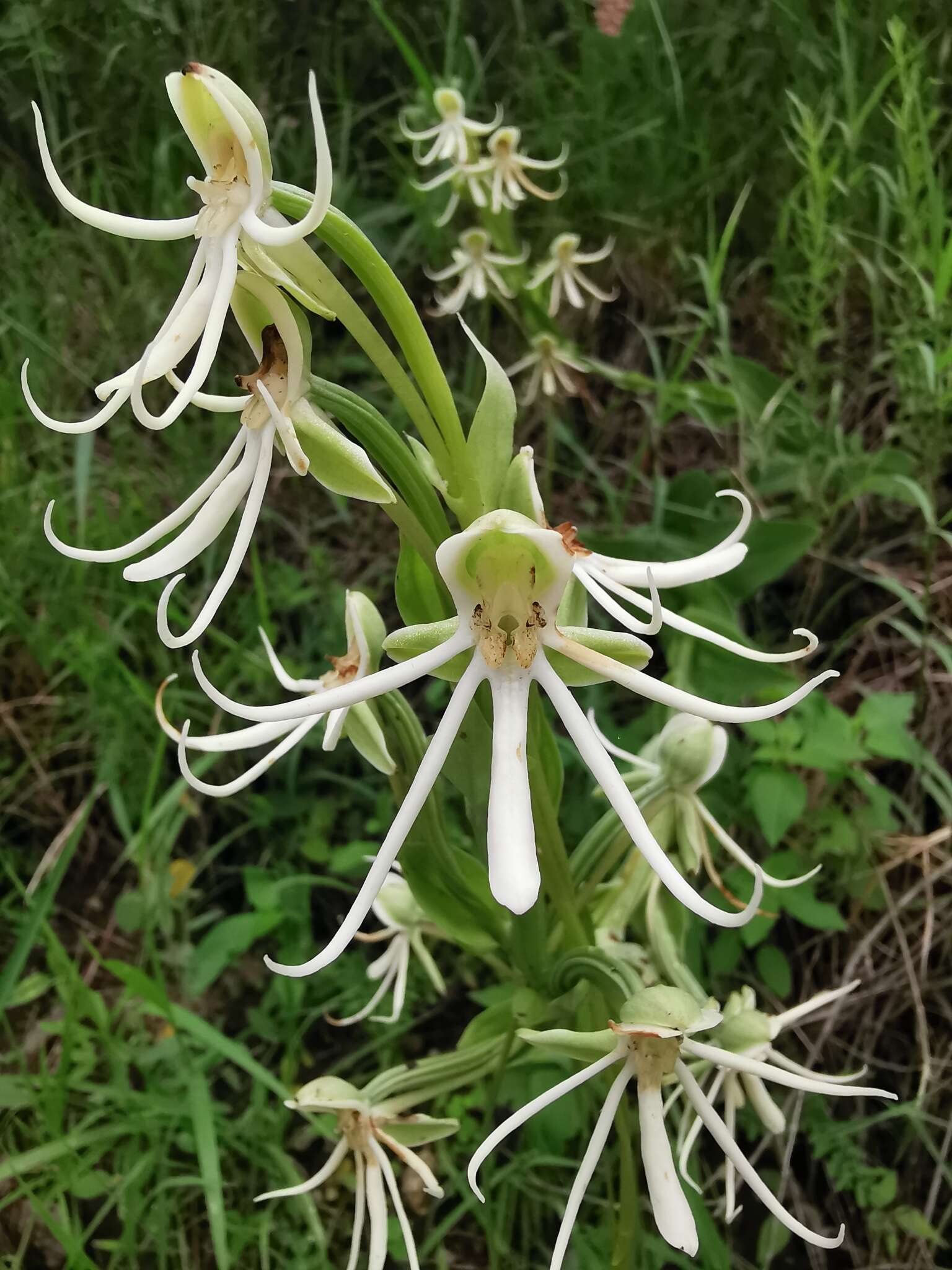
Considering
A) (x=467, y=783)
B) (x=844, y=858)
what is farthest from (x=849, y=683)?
(x=467, y=783)

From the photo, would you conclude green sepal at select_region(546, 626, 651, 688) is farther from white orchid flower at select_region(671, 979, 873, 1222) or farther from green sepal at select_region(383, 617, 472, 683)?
white orchid flower at select_region(671, 979, 873, 1222)

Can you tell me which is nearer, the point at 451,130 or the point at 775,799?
the point at 775,799

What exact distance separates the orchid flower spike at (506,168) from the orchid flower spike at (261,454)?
1.22 metres

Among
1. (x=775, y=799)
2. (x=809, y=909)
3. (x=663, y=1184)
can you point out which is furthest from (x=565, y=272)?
(x=663, y=1184)

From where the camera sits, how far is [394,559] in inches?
65.9

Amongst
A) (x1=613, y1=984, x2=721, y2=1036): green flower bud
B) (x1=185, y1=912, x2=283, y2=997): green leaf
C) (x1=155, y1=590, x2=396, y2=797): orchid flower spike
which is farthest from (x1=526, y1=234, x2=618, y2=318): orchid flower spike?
(x1=613, y1=984, x2=721, y2=1036): green flower bud

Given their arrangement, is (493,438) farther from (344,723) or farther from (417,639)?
(344,723)

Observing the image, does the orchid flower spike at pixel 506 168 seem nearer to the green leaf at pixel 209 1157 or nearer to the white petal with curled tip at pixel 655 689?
the white petal with curled tip at pixel 655 689

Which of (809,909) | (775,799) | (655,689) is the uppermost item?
(655,689)

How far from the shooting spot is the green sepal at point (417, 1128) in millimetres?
842

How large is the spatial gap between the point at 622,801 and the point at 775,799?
1.98 ft

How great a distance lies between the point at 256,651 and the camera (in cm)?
153

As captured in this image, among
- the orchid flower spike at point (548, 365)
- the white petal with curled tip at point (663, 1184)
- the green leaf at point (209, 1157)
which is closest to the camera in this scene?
the white petal with curled tip at point (663, 1184)

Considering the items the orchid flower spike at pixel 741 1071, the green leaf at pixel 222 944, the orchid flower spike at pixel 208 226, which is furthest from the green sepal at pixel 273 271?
the green leaf at pixel 222 944
